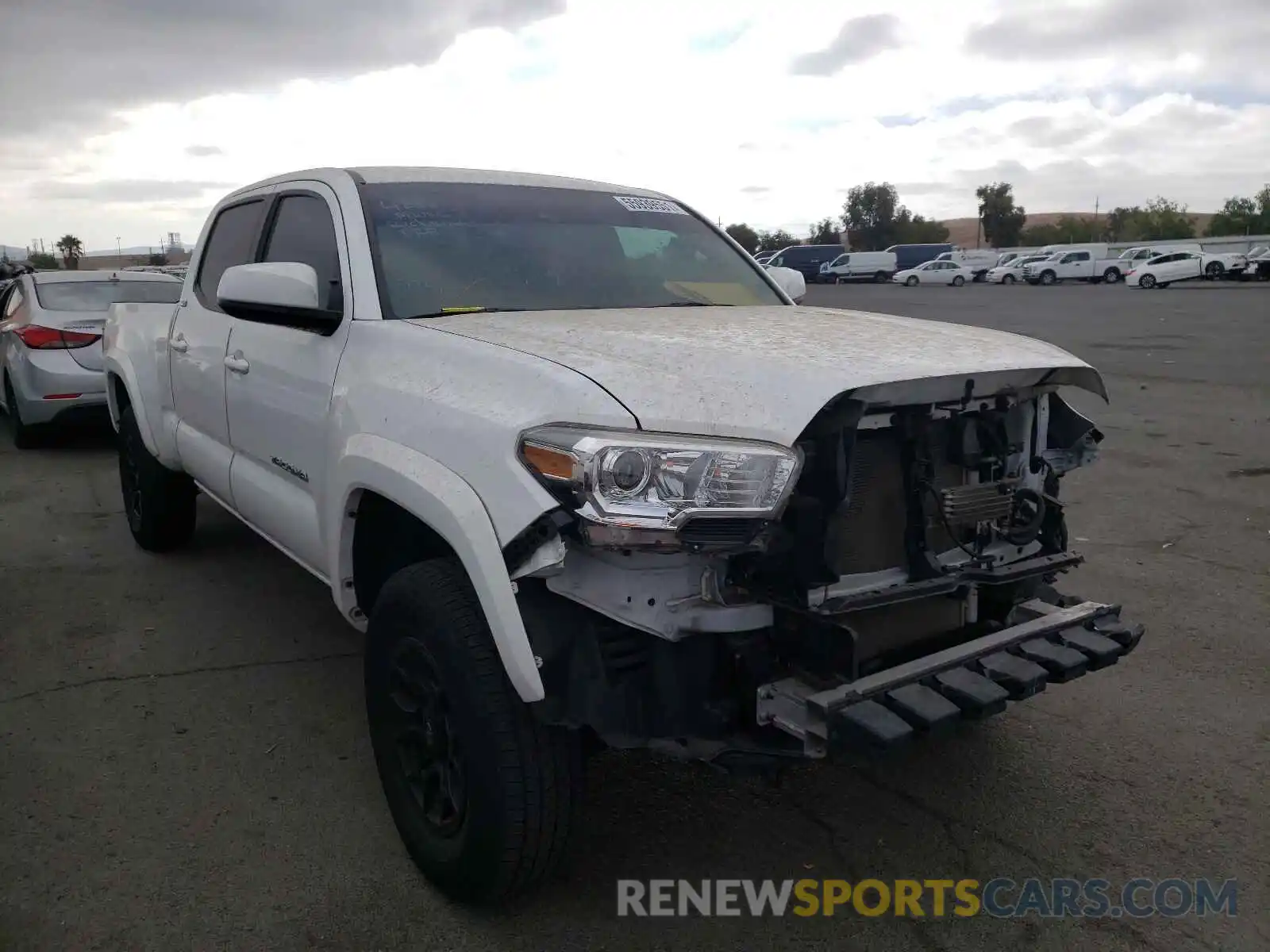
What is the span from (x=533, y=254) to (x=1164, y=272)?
45.2 m

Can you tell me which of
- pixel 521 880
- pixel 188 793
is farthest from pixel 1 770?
pixel 521 880

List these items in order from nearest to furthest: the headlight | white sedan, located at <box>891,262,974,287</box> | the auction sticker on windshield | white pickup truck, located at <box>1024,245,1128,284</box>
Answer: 1. the headlight
2. the auction sticker on windshield
3. white pickup truck, located at <box>1024,245,1128,284</box>
4. white sedan, located at <box>891,262,974,287</box>

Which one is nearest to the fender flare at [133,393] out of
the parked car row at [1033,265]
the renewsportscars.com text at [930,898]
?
the renewsportscars.com text at [930,898]

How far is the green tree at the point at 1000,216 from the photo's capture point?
97312mm

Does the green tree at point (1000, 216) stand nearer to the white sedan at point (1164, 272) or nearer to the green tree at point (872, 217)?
the green tree at point (872, 217)

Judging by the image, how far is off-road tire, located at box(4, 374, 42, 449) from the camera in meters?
9.39

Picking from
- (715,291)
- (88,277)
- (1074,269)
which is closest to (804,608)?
(715,291)

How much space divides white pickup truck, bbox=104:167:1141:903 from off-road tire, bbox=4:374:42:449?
719cm

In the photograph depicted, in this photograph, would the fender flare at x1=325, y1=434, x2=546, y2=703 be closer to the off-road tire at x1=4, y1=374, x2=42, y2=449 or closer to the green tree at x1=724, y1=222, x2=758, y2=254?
the off-road tire at x1=4, y1=374, x2=42, y2=449

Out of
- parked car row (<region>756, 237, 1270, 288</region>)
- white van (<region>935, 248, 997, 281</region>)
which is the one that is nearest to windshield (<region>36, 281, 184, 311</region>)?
parked car row (<region>756, 237, 1270, 288</region>)

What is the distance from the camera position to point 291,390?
358 centimetres

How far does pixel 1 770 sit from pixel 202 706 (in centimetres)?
70

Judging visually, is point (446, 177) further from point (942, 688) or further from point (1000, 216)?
point (1000, 216)

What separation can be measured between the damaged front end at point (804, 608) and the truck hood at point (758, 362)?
8cm
